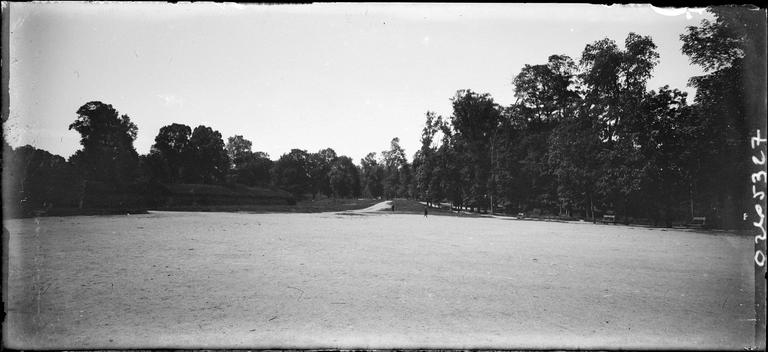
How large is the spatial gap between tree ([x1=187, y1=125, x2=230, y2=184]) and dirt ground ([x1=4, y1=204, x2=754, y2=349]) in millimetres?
47348

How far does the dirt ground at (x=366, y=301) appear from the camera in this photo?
454cm

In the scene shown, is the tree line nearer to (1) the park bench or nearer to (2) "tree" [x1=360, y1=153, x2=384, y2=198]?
(1) the park bench

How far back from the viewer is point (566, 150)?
1297 inches

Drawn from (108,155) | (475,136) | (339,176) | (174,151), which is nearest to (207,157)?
(174,151)

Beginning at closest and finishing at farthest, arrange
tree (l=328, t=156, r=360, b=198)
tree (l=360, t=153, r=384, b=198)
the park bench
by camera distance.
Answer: the park bench
tree (l=328, t=156, r=360, b=198)
tree (l=360, t=153, r=384, b=198)

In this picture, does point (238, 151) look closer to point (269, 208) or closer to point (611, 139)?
point (269, 208)

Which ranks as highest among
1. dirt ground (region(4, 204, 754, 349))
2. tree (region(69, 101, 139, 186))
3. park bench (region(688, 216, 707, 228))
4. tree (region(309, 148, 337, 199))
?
tree (region(309, 148, 337, 199))

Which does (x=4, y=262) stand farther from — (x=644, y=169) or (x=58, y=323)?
(x=644, y=169)

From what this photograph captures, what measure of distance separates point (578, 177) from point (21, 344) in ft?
115

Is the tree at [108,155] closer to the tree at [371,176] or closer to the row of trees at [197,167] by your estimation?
the row of trees at [197,167]

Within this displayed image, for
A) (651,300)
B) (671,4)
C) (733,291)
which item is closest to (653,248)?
(733,291)

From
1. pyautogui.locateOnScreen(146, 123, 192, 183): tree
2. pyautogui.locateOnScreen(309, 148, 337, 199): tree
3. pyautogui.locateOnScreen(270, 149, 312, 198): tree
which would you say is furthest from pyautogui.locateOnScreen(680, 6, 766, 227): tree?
pyautogui.locateOnScreen(146, 123, 192, 183): tree

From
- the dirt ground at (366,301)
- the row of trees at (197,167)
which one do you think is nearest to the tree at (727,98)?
the dirt ground at (366,301)

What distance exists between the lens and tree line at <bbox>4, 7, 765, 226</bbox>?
11.9 metres
